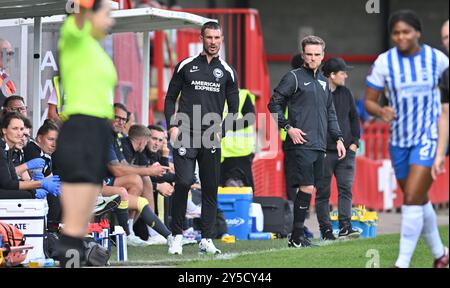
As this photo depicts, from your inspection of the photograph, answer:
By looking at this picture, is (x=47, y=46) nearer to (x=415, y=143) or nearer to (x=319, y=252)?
(x=319, y=252)

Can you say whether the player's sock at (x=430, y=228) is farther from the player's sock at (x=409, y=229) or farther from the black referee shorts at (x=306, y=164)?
the black referee shorts at (x=306, y=164)

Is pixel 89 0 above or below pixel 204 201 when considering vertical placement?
above

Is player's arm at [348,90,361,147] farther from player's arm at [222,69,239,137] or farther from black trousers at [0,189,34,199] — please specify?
black trousers at [0,189,34,199]

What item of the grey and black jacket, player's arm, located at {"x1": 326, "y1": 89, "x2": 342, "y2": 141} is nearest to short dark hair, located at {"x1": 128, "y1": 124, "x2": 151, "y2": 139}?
the grey and black jacket

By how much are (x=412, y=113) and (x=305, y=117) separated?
326 cm

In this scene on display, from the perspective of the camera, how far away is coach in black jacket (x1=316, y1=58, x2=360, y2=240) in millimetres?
13844

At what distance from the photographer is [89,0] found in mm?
7949

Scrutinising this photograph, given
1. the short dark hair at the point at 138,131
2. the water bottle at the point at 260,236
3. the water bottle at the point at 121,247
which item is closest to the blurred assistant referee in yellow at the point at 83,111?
the water bottle at the point at 121,247

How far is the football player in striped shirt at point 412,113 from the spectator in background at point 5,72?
19.3ft

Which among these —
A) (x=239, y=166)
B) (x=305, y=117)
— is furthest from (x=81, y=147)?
(x=239, y=166)

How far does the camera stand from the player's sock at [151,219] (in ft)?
42.9

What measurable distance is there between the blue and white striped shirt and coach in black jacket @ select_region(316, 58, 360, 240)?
4.41 metres
